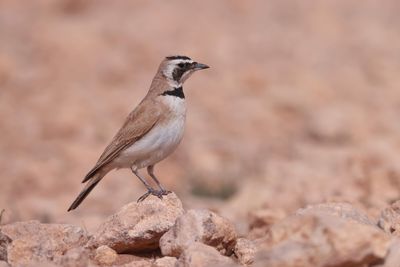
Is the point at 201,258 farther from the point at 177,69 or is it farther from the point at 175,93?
the point at 177,69

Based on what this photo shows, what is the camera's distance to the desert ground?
1152 cm

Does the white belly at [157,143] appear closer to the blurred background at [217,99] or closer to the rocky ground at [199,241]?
the rocky ground at [199,241]

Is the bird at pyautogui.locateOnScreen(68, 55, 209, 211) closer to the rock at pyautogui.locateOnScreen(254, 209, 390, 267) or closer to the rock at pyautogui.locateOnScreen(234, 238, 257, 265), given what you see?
the rock at pyautogui.locateOnScreen(234, 238, 257, 265)

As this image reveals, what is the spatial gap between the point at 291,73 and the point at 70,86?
3970 mm

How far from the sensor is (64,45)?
16.2m

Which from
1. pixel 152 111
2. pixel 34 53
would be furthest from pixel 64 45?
pixel 152 111

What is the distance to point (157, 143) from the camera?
7277 millimetres

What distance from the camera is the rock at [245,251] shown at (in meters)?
5.75

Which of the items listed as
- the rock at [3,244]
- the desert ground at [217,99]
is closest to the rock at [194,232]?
the rock at [3,244]

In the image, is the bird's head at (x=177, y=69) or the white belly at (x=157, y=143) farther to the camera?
the bird's head at (x=177, y=69)

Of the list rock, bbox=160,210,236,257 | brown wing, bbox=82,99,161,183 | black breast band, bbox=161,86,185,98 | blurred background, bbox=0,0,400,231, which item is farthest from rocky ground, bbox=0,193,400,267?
blurred background, bbox=0,0,400,231

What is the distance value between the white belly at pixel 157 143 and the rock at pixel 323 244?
2.64m

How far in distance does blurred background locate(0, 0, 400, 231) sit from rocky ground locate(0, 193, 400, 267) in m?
2.88

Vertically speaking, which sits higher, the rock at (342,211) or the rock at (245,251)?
the rock at (342,211)
